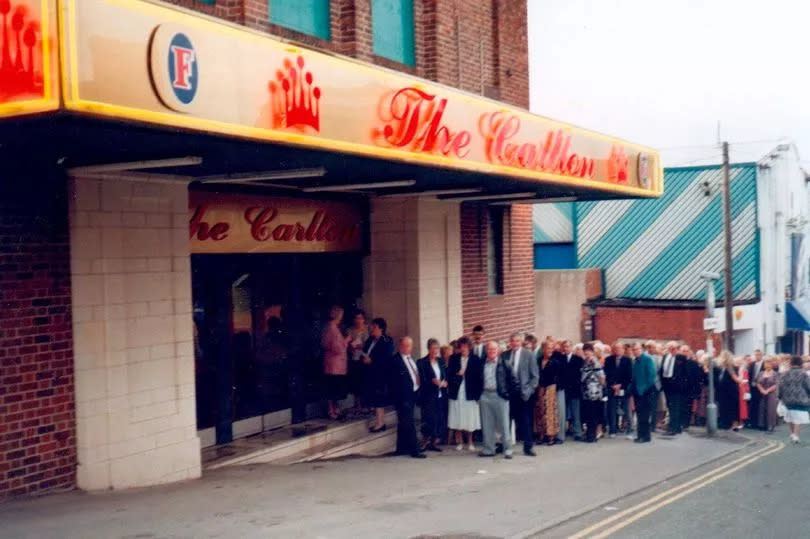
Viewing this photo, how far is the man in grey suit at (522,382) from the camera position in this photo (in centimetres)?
1302

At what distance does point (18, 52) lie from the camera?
616 centimetres

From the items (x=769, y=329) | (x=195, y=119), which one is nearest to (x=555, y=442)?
(x=195, y=119)

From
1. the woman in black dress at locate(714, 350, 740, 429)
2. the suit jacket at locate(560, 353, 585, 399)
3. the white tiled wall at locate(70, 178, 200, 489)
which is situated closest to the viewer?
the white tiled wall at locate(70, 178, 200, 489)

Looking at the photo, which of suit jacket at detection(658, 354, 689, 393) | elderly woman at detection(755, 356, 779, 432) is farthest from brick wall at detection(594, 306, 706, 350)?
suit jacket at detection(658, 354, 689, 393)

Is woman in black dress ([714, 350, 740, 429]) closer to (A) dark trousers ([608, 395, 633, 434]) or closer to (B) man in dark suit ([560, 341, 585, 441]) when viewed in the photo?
(A) dark trousers ([608, 395, 633, 434])

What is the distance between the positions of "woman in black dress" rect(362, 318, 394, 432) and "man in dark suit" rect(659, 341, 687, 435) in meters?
5.67

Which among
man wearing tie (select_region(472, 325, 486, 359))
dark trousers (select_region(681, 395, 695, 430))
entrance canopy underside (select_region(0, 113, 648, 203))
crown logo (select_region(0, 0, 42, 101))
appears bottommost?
dark trousers (select_region(681, 395, 695, 430))

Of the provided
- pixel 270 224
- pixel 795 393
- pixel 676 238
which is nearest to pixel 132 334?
pixel 270 224

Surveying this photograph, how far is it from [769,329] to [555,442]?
1838 cm

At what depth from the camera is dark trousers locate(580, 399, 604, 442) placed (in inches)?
584

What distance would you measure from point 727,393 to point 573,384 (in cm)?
488

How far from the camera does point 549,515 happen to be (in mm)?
9664

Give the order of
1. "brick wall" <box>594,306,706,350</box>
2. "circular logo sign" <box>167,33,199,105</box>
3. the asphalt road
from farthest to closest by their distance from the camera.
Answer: "brick wall" <box>594,306,706,350</box> < the asphalt road < "circular logo sign" <box>167,33,199,105</box>

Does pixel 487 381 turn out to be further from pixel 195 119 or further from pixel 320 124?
pixel 195 119
